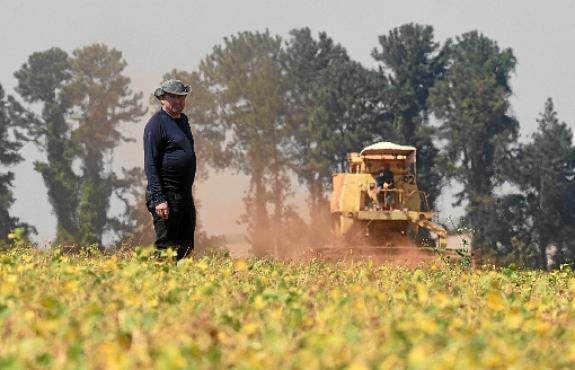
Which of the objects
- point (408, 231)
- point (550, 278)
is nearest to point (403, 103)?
point (408, 231)

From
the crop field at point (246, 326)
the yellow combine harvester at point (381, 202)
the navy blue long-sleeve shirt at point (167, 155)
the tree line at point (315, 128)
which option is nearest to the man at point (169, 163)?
the navy blue long-sleeve shirt at point (167, 155)

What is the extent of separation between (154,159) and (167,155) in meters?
0.17

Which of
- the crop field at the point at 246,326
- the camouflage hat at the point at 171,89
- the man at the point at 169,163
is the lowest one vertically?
the crop field at the point at 246,326

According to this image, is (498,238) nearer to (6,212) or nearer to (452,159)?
(452,159)

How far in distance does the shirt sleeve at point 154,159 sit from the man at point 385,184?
63.1 ft

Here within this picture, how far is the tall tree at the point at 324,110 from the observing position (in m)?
71.6

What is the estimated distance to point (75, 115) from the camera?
79375 mm

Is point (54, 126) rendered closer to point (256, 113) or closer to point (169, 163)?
point (256, 113)

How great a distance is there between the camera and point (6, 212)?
2662 inches

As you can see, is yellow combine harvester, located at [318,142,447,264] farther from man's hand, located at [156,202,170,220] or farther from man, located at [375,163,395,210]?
man's hand, located at [156,202,170,220]

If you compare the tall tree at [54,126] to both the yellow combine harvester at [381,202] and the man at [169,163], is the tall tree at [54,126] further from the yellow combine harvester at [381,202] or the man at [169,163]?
the man at [169,163]

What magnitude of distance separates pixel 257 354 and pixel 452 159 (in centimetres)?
6784

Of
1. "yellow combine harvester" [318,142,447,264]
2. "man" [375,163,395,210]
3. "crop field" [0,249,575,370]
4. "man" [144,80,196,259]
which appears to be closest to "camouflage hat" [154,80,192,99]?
"man" [144,80,196,259]

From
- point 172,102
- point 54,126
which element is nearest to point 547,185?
point 54,126
